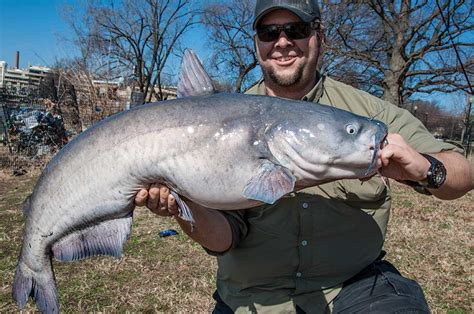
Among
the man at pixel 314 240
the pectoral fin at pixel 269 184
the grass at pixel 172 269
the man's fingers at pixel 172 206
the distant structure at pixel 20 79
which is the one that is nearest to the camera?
the pectoral fin at pixel 269 184

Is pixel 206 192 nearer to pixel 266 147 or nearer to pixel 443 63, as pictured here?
pixel 266 147

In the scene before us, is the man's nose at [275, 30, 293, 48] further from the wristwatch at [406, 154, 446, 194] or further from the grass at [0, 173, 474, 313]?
the grass at [0, 173, 474, 313]

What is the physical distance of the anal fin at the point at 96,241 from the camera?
7.05 feet

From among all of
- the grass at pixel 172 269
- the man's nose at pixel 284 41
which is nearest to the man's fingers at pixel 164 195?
the man's nose at pixel 284 41

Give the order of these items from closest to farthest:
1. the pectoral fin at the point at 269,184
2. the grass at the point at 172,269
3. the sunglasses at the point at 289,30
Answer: the pectoral fin at the point at 269,184 < the sunglasses at the point at 289,30 < the grass at the point at 172,269

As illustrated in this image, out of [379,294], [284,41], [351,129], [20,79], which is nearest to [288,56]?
[284,41]

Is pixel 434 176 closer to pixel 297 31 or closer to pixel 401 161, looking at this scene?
pixel 401 161

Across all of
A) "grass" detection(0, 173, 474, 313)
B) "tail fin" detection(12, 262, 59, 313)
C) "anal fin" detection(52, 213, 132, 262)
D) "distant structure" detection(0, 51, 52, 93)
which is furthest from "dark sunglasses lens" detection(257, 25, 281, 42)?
"distant structure" detection(0, 51, 52, 93)

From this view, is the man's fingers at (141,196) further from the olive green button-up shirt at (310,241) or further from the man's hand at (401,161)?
the man's hand at (401,161)

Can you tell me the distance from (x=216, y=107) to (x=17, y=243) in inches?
160

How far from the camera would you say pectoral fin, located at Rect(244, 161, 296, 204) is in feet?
5.83

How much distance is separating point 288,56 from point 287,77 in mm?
131

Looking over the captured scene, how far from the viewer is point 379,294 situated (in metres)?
2.30

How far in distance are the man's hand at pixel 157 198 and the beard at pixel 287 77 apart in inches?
45.2
